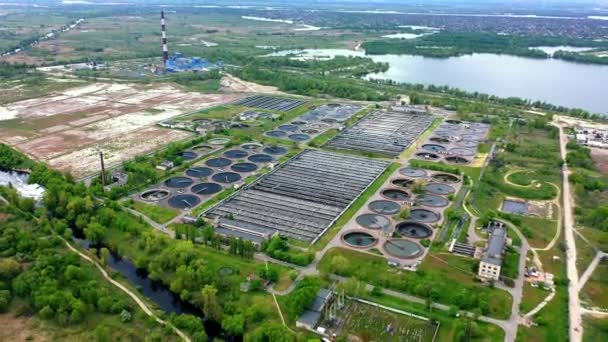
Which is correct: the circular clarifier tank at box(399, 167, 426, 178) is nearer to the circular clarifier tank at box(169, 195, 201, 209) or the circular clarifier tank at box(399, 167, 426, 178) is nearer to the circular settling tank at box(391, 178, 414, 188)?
the circular settling tank at box(391, 178, 414, 188)

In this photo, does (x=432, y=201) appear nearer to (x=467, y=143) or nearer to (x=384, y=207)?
(x=384, y=207)

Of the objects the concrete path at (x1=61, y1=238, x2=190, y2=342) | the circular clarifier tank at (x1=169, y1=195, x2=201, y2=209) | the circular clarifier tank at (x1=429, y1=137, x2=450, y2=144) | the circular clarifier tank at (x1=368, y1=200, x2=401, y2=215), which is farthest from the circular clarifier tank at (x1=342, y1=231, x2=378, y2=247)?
the circular clarifier tank at (x1=429, y1=137, x2=450, y2=144)

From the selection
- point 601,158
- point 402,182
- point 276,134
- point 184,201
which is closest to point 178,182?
Result: point 184,201

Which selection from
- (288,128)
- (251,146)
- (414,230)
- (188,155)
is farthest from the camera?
(288,128)

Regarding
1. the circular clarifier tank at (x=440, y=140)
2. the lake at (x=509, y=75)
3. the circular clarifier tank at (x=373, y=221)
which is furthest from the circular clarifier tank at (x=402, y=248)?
the lake at (x=509, y=75)

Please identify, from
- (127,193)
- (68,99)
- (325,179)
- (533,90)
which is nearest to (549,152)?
(325,179)

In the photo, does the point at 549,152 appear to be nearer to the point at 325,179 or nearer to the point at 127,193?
the point at 325,179
